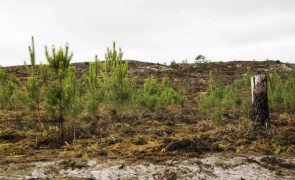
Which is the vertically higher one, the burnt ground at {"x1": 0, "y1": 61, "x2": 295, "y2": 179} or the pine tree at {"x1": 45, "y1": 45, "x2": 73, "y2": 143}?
the pine tree at {"x1": 45, "y1": 45, "x2": 73, "y2": 143}

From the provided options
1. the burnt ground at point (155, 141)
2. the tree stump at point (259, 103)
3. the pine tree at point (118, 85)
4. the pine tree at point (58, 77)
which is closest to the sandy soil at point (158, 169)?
the burnt ground at point (155, 141)

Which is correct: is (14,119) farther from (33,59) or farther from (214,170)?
(214,170)

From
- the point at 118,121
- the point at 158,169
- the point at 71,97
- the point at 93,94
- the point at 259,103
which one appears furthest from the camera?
the point at 118,121

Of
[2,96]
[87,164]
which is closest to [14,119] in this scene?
[2,96]

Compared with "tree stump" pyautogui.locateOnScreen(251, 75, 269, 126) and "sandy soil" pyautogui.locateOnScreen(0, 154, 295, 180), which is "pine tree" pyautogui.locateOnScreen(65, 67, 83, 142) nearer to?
"sandy soil" pyautogui.locateOnScreen(0, 154, 295, 180)

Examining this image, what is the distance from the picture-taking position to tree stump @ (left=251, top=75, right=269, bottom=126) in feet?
27.6

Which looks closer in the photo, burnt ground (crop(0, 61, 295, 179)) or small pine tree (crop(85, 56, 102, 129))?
burnt ground (crop(0, 61, 295, 179))

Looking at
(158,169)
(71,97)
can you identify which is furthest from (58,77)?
(158,169)

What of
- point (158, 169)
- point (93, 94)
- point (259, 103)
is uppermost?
point (93, 94)

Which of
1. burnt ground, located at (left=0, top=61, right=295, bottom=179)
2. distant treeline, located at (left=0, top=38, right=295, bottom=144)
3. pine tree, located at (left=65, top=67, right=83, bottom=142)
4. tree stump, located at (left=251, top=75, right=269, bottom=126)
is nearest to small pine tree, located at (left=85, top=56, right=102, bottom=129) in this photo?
distant treeline, located at (left=0, top=38, right=295, bottom=144)

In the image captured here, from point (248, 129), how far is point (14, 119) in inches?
246

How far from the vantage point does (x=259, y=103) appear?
8.55 m

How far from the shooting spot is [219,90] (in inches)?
479

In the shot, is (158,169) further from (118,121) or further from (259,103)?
(118,121)
